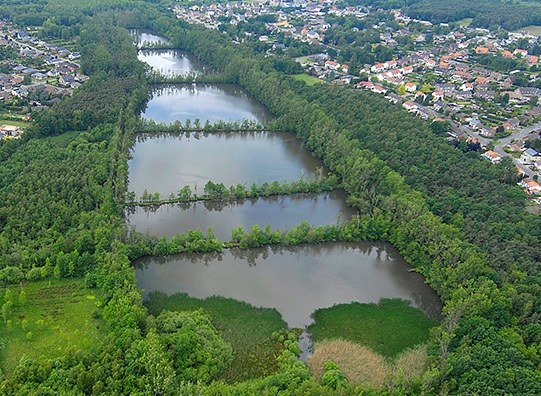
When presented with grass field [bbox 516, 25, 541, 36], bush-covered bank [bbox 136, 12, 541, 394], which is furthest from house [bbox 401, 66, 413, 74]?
grass field [bbox 516, 25, 541, 36]

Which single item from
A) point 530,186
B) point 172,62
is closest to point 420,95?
point 530,186

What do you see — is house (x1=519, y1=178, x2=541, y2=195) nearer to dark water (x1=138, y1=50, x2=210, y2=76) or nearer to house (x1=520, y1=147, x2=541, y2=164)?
house (x1=520, y1=147, x2=541, y2=164)

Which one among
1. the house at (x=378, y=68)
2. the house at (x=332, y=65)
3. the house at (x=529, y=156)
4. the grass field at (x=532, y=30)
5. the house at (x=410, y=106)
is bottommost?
the house at (x=529, y=156)

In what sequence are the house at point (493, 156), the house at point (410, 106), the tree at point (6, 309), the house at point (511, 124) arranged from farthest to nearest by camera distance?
the house at point (410, 106) < the house at point (511, 124) < the house at point (493, 156) < the tree at point (6, 309)

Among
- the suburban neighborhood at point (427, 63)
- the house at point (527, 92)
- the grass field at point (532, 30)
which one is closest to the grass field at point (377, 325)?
the suburban neighborhood at point (427, 63)

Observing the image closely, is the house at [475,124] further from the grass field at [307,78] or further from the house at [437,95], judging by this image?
the grass field at [307,78]
